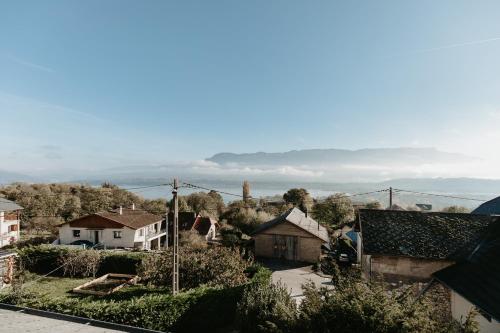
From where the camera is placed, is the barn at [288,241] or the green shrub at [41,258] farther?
the barn at [288,241]

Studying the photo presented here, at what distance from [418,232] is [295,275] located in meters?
11.8

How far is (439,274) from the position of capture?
13734mm

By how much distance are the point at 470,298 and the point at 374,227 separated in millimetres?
10462

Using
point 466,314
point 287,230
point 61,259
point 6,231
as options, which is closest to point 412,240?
point 466,314

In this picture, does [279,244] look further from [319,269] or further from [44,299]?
[44,299]

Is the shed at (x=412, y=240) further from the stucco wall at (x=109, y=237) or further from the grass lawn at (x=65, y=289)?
the stucco wall at (x=109, y=237)

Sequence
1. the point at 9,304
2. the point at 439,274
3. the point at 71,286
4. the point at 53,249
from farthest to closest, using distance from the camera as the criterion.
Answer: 1. the point at 53,249
2. the point at 71,286
3. the point at 9,304
4. the point at 439,274

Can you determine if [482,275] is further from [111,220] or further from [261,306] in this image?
[111,220]

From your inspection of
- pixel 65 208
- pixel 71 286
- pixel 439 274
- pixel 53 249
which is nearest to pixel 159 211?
pixel 65 208

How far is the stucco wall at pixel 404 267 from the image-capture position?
18812mm

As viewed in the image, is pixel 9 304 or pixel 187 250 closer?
pixel 9 304

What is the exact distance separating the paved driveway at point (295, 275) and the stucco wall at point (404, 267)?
584 cm

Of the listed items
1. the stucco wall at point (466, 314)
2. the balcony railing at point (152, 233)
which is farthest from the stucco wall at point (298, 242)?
the stucco wall at point (466, 314)

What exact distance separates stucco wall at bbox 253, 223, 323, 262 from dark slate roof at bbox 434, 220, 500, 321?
66.1 ft
